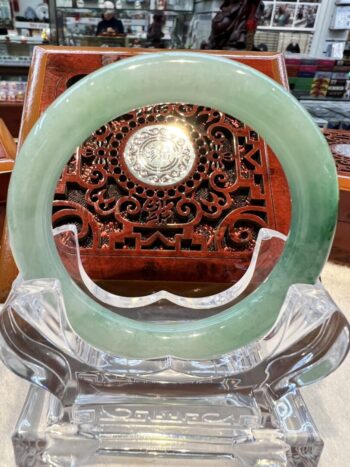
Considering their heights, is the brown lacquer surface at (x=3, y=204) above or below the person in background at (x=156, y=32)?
below

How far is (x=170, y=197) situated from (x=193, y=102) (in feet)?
1.13

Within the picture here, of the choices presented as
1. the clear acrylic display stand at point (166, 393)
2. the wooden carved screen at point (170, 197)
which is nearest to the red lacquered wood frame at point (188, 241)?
the wooden carved screen at point (170, 197)

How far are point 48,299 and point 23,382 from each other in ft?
0.90

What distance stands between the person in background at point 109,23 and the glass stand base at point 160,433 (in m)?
1.41

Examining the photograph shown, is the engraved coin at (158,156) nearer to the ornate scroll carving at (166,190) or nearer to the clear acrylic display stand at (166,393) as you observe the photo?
the ornate scroll carving at (166,190)

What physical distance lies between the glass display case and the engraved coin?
955 mm

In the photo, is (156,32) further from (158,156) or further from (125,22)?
(158,156)

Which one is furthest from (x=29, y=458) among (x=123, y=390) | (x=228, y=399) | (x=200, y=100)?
(x=200, y=100)

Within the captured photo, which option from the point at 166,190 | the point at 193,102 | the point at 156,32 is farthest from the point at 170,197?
the point at 156,32

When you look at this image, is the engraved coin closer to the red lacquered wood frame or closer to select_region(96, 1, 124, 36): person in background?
the red lacquered wood frame

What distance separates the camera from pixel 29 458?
20.9 inches

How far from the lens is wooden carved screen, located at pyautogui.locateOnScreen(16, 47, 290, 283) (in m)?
0.77

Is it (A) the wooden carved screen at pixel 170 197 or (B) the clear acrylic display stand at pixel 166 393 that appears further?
(A) the wooden carved screen at pixel 170 197

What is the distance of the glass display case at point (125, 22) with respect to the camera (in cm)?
155
